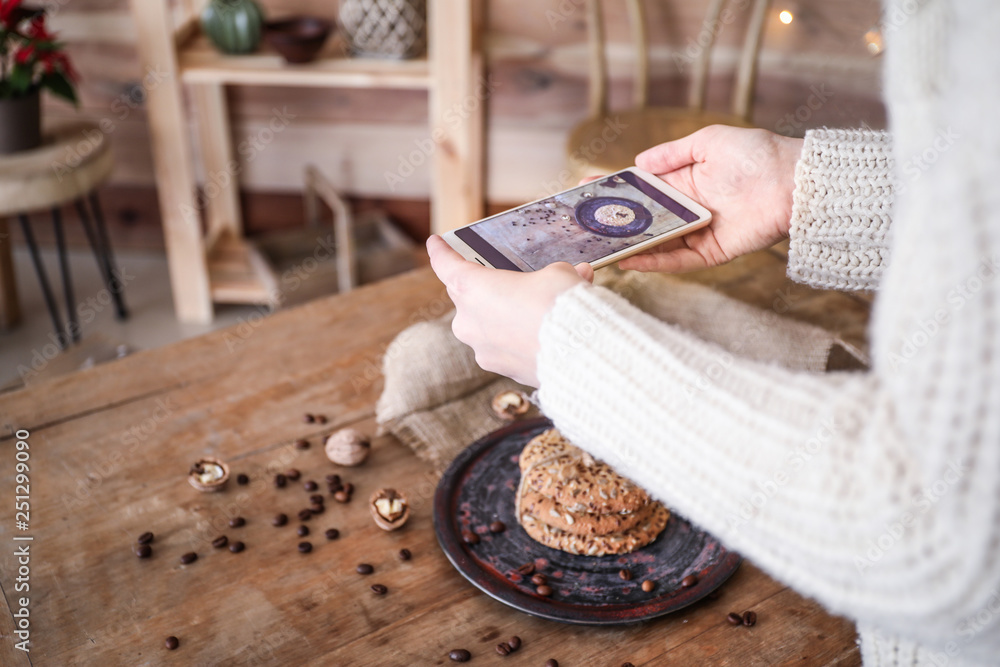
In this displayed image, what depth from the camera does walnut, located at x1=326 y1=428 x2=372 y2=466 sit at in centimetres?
107

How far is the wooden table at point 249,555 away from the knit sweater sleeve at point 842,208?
0.36m

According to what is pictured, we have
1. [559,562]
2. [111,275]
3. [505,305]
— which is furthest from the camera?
[111,275]

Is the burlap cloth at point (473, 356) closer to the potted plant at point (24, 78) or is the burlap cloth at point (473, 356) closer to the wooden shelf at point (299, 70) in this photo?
the wooden shelf at point (299, 70)

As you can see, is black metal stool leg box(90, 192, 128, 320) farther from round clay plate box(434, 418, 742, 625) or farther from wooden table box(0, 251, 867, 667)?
Answer: round clay plate box(434, 418, 742, 625)

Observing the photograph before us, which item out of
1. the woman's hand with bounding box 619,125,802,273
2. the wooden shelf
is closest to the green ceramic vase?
the wooden shelf

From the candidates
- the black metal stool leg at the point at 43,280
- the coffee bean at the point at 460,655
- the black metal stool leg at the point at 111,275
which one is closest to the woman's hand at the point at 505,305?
the coffee bean at the point at 460,655

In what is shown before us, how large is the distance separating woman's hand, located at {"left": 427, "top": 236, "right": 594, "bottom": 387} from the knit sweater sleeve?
300 mm

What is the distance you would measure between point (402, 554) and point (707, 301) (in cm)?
65

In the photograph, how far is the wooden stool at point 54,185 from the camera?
1.90 meters

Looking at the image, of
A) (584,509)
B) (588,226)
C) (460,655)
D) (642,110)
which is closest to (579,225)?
(588,226)

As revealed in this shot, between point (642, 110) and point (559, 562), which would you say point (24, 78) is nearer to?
point (642, 110)

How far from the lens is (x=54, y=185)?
1.93 meters

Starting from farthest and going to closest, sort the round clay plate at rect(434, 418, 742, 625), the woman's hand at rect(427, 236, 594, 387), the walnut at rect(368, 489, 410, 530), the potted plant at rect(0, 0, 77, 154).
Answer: the potted plant at rect(0, 0, 77, 154)
the walnut at rect(368, 489, 410, 530)
the round clay plate at rect(434, 418, 742, 625)
the woman's hand at rect(427, 236, 594, 387)

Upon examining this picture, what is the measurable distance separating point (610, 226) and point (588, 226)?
28mm
